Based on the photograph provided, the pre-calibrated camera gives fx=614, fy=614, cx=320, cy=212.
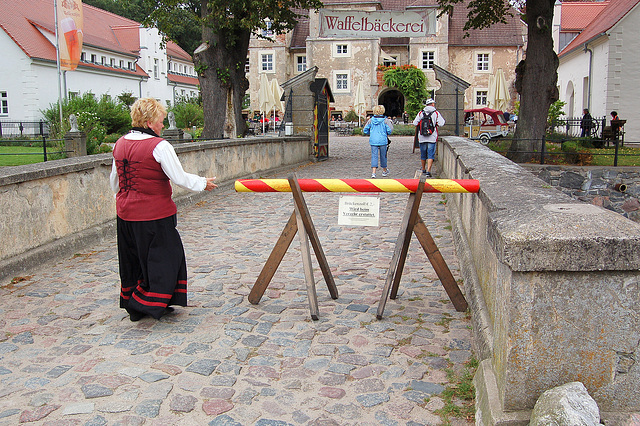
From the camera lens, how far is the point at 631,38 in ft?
89.5

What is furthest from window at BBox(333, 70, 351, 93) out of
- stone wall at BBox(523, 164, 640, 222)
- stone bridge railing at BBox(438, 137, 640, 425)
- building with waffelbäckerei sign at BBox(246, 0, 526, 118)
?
stone bridge railing at BBox(438, 137, 640, 425)

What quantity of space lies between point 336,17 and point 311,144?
5171 millimetres

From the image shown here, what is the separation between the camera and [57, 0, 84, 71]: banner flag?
19.4 m

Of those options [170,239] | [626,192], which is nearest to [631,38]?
[626,192]

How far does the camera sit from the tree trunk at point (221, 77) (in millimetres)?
18312

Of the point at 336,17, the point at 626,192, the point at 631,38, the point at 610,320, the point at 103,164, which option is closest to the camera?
the point at 610,320

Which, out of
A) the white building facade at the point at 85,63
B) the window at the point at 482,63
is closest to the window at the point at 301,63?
the white building facade at the point at 85,63

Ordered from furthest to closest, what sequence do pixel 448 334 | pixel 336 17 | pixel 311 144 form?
pixel 311 144
pixel 336 17
pixel 448 334

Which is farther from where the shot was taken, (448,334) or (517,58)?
(517,58)

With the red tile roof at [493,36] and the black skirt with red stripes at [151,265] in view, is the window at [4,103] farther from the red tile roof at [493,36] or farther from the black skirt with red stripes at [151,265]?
the black skirt with red stripes at [151,265]

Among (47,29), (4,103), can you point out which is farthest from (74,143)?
(47,29)

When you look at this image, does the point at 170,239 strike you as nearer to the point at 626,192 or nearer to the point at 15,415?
the point at 15,415

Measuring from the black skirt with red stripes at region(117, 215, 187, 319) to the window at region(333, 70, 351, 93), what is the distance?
1887 inches

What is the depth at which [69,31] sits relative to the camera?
781 inches
